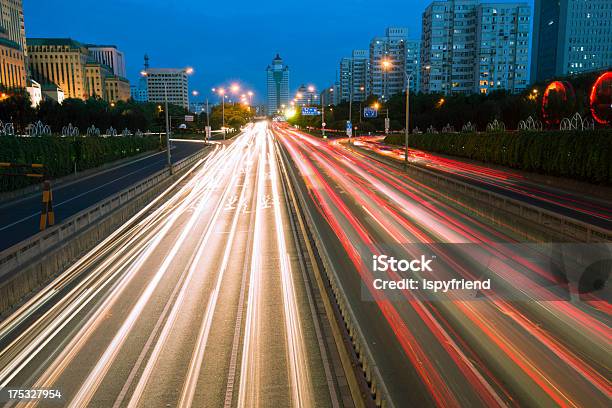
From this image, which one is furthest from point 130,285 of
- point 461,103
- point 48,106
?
point 461,103

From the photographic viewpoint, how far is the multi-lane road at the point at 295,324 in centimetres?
848

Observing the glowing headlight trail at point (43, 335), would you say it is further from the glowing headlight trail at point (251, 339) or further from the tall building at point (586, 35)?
the tall building at point (586, 35)

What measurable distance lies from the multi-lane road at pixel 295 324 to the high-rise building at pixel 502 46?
175668mm

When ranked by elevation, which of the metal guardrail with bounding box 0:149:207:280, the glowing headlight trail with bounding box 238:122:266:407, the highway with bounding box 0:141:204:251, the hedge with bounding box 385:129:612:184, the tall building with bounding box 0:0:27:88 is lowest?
the glowing headlight trail with bounding box 238:122:266:407

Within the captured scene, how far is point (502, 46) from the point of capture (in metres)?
177

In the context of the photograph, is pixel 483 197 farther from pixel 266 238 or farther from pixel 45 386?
pixel 45 386

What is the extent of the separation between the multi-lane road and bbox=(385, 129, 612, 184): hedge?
44.1 feet

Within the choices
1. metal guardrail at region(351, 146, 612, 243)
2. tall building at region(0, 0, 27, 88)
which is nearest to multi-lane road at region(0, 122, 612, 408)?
metal guardrail at region(351, 146, 612, 243)

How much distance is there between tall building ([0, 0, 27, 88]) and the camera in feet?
525

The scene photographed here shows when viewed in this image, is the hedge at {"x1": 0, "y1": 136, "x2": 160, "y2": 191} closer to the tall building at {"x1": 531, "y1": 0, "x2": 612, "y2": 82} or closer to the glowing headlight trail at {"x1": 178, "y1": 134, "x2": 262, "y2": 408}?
the glowing headlight trail at {"x1": 178, "y1": 134, "x2": 262, "y2": 408}

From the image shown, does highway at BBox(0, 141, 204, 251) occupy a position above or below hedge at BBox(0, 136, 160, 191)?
below

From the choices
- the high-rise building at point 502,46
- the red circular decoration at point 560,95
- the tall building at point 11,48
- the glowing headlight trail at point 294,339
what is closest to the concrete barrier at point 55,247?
the glowing headlight trail at point 294,339

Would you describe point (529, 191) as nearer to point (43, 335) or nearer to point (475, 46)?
point (43, 335)

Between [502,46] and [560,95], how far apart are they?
504 feet
